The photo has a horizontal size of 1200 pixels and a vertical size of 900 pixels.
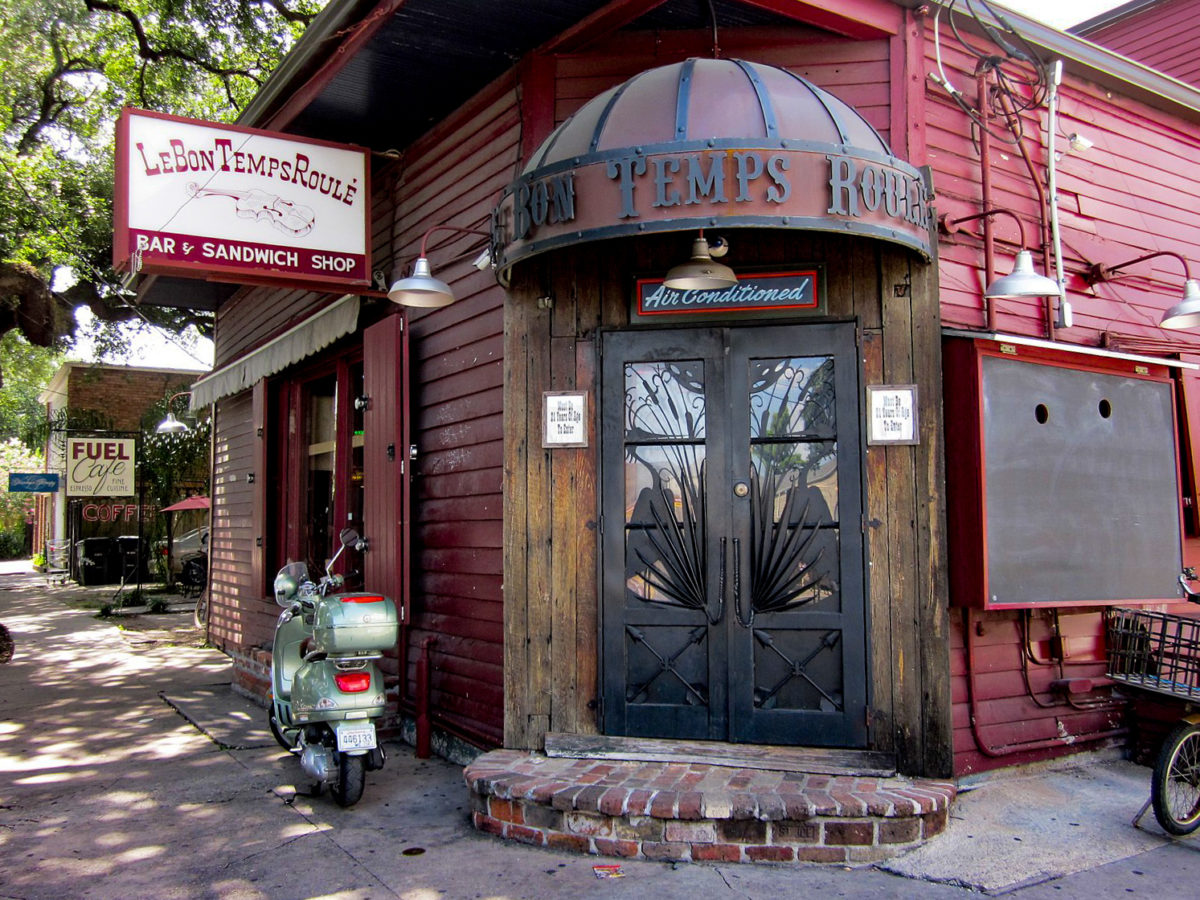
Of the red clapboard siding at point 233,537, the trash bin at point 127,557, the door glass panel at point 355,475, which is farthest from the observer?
the trash bin at point 127,557

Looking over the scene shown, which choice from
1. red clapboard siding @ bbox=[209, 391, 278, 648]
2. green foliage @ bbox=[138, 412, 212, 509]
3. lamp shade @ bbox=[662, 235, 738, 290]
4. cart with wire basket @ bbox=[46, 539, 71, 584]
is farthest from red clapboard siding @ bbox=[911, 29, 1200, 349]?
cart with wire basket @ bbox=[46, 539, 71, 584]

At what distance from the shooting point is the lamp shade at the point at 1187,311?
511 cm

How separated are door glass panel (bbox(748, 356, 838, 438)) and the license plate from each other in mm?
2580

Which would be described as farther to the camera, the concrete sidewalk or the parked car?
the parked car

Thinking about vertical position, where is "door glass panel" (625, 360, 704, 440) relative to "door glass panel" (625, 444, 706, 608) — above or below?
above

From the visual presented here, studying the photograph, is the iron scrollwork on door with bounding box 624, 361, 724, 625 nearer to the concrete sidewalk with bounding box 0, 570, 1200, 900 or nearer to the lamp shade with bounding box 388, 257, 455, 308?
the lamp shade with bounding box 388, 257, 455, 308

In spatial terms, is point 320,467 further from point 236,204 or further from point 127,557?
point 127,557

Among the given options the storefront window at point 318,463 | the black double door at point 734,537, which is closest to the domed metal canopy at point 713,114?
the black double door at point 734,537

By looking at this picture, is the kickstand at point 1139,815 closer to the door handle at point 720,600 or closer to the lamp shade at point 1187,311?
the door handle at point 720,600

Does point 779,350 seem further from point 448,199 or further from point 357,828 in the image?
point 357,828

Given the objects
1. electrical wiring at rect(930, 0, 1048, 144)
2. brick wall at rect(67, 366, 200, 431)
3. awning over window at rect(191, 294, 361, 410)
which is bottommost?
awning over window at rect(191, 294, 361, 410)

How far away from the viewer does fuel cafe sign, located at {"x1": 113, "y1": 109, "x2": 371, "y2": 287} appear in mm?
5656

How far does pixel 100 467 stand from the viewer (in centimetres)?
1812

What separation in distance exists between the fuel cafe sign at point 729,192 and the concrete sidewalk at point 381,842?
9.28 ft
